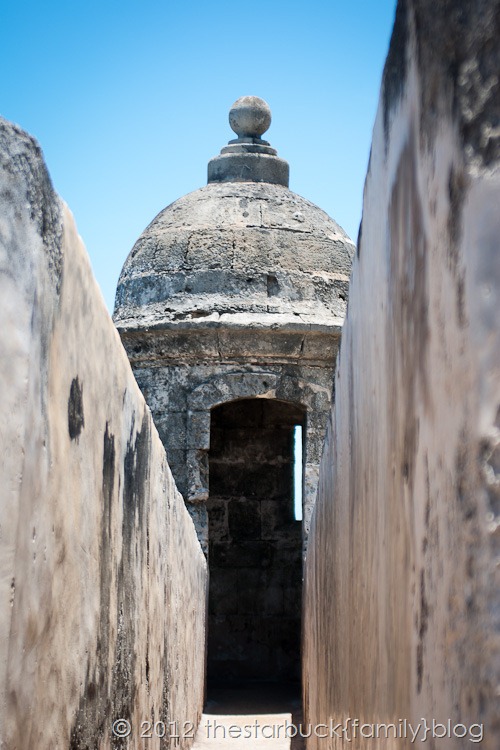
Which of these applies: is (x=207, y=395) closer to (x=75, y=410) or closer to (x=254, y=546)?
(x=254, y=546)

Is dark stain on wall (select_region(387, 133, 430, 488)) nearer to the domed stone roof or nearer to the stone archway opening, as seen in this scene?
the domed stone roof

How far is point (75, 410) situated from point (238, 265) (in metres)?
7.64

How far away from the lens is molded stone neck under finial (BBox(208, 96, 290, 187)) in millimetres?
10016

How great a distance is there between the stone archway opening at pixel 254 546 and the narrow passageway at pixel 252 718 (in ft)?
1.35

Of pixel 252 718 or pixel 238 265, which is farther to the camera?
pixel 238 265

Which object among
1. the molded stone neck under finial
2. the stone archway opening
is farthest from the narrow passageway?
the molded stone neck under finial

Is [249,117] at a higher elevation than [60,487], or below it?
higher

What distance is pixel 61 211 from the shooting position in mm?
1526

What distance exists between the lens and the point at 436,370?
1.00m

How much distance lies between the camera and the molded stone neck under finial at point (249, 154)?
1002 centimetres

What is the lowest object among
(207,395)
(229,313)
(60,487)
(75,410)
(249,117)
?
(60,487)

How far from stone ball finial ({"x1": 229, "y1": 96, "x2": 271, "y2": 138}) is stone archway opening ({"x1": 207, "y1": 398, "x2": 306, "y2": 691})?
2674mm

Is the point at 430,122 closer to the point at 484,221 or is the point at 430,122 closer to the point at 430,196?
the point at 430,196

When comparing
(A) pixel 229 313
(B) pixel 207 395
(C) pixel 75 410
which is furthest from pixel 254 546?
(C) pixel 75 410
